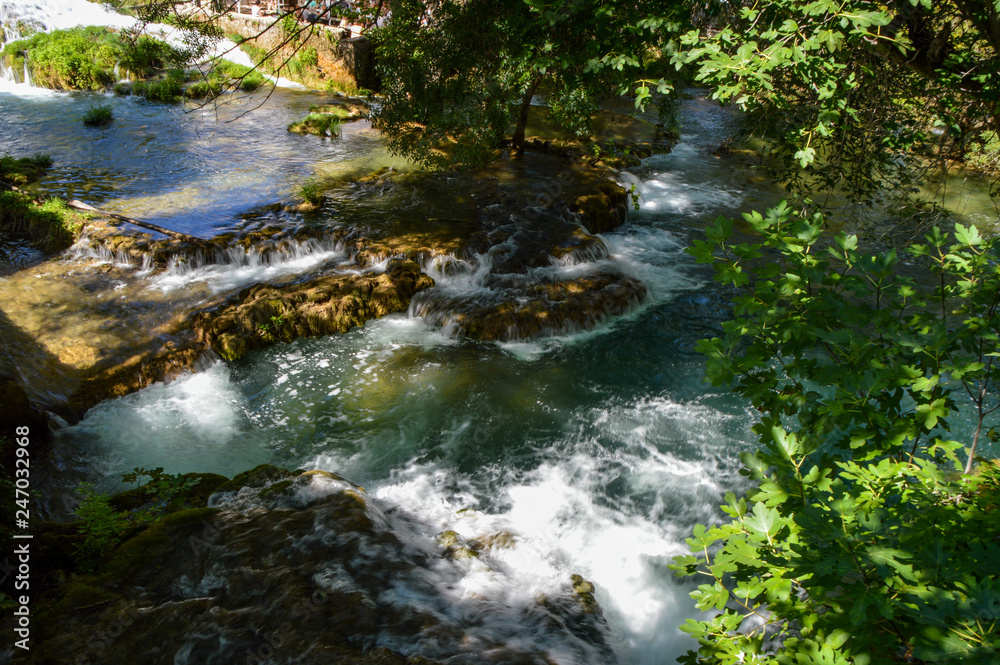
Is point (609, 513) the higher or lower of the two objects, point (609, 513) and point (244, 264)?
the lower

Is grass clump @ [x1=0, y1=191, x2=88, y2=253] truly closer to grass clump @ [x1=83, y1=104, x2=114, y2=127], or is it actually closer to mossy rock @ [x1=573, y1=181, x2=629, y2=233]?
grass clump @ [x1=83, y1=104, x2=114, y2=127]

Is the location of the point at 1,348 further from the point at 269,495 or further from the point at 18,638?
the point at 18,638

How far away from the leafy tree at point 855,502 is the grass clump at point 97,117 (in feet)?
59.5

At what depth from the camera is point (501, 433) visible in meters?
6.56

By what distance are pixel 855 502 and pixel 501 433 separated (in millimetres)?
→ 4734

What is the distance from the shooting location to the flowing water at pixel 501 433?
490cm

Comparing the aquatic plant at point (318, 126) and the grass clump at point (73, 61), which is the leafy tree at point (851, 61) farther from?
the grass clump at point (73, 61)

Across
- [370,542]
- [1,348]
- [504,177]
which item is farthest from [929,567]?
[504,177]

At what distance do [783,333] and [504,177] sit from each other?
11.4 metres

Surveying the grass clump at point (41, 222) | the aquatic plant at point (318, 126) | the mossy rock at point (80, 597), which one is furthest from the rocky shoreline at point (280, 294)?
the aquatic plant at point (318, 126)

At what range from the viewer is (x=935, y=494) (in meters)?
2.14

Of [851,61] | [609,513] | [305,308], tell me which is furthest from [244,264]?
[851,61]

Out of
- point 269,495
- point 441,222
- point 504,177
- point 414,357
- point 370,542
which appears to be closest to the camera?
point 370,542

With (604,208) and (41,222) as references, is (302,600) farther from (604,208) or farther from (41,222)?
(604,208)
